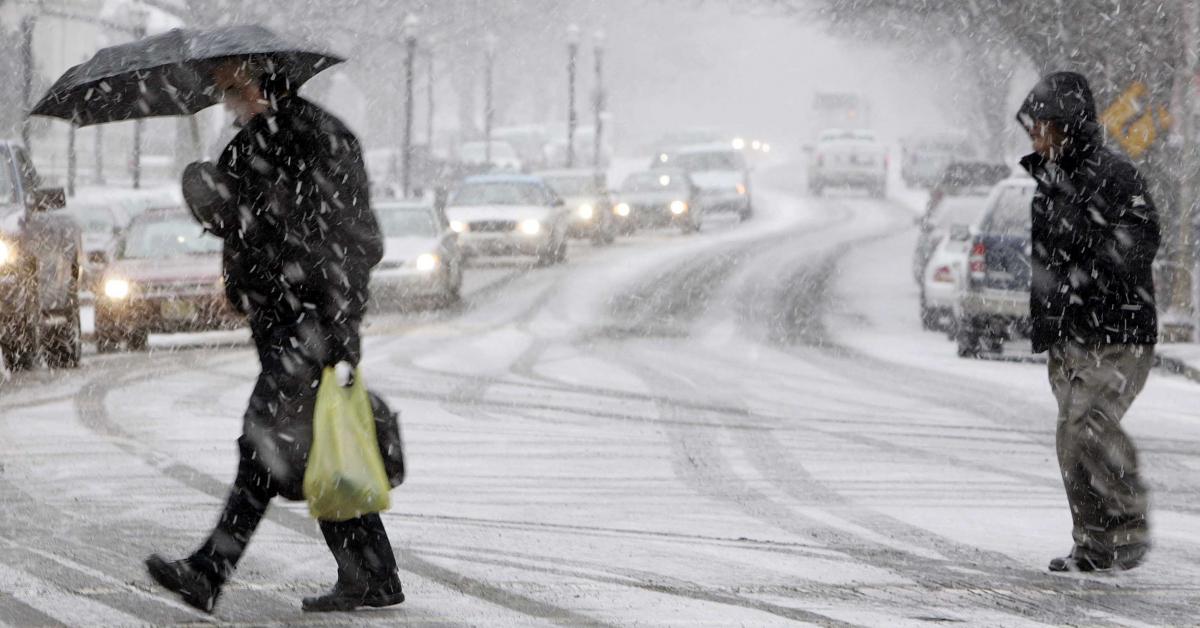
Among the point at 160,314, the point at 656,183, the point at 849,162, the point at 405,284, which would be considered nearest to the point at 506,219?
the point at 405,284

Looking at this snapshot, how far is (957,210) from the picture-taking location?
83.0 feet

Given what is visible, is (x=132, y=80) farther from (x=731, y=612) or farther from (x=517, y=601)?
(x=731, y=612)

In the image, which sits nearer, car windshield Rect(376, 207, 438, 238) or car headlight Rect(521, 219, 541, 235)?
car windshield Rect(376, 207, 438, 238)

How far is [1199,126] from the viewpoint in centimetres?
1972

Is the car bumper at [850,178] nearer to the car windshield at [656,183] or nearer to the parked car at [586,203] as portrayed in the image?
the car windshield at [656,183]

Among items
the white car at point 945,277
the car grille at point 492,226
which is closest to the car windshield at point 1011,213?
the white car at point 945,277

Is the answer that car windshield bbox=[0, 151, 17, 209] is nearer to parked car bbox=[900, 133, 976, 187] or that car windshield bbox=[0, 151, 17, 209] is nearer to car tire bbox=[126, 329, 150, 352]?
car tire bbox=[126, 329, 150, 352]

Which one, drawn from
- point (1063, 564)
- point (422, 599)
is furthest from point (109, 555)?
point (1063, 564)

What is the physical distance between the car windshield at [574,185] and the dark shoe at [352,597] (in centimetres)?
3328

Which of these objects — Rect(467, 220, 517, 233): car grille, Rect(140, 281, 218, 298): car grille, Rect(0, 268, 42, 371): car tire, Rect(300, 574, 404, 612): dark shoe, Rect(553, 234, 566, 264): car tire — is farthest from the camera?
Rect(553, 234, 566, 264): car tire

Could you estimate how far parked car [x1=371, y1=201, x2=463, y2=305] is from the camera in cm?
2353

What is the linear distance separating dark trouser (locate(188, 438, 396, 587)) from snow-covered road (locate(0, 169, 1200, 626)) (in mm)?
165

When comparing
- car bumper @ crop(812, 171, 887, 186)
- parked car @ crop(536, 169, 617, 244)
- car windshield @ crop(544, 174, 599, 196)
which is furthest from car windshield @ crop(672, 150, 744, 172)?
car bumper @ crop(812, 171, 887, 186)

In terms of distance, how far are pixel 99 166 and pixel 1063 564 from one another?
4471cm
